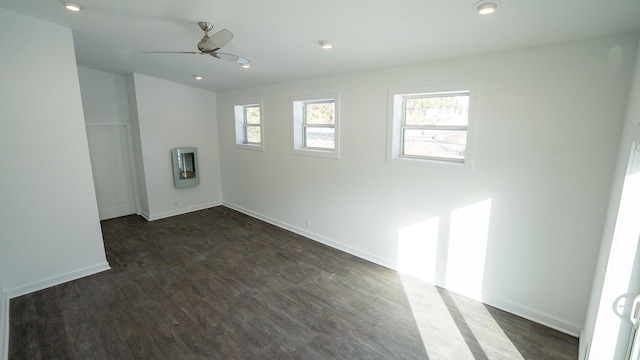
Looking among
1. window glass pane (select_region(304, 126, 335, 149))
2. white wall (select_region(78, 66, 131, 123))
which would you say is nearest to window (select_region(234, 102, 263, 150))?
window glass pane (select_region(304, 126, 335, 149))

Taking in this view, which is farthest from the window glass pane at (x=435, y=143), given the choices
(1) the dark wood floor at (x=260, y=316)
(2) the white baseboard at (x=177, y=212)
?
(2) the white baseboard at (x=177, y=212)

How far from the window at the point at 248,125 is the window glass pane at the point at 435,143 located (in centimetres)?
309

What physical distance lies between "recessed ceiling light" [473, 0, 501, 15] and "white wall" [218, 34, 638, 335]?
91 centimetres

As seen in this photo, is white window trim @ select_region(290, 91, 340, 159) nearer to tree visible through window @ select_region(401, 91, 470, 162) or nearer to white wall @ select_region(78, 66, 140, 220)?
tree visible through window @ select_region(401, 91, 470, 162)

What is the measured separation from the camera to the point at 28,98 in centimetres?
303

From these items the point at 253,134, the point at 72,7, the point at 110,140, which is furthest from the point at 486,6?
the point at 110,140

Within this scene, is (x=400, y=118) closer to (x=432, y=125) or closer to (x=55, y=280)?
(x=432, y=125)

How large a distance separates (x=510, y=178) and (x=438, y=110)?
105 centimetres

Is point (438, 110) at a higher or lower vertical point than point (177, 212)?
higher

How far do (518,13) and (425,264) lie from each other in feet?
8.60

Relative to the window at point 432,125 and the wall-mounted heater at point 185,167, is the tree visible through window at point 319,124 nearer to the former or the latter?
the window at point 432,125

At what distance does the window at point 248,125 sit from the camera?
5.81 m

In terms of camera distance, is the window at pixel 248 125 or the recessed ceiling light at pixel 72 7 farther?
the window at pixel 248 125

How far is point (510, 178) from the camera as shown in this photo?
9.00ft
